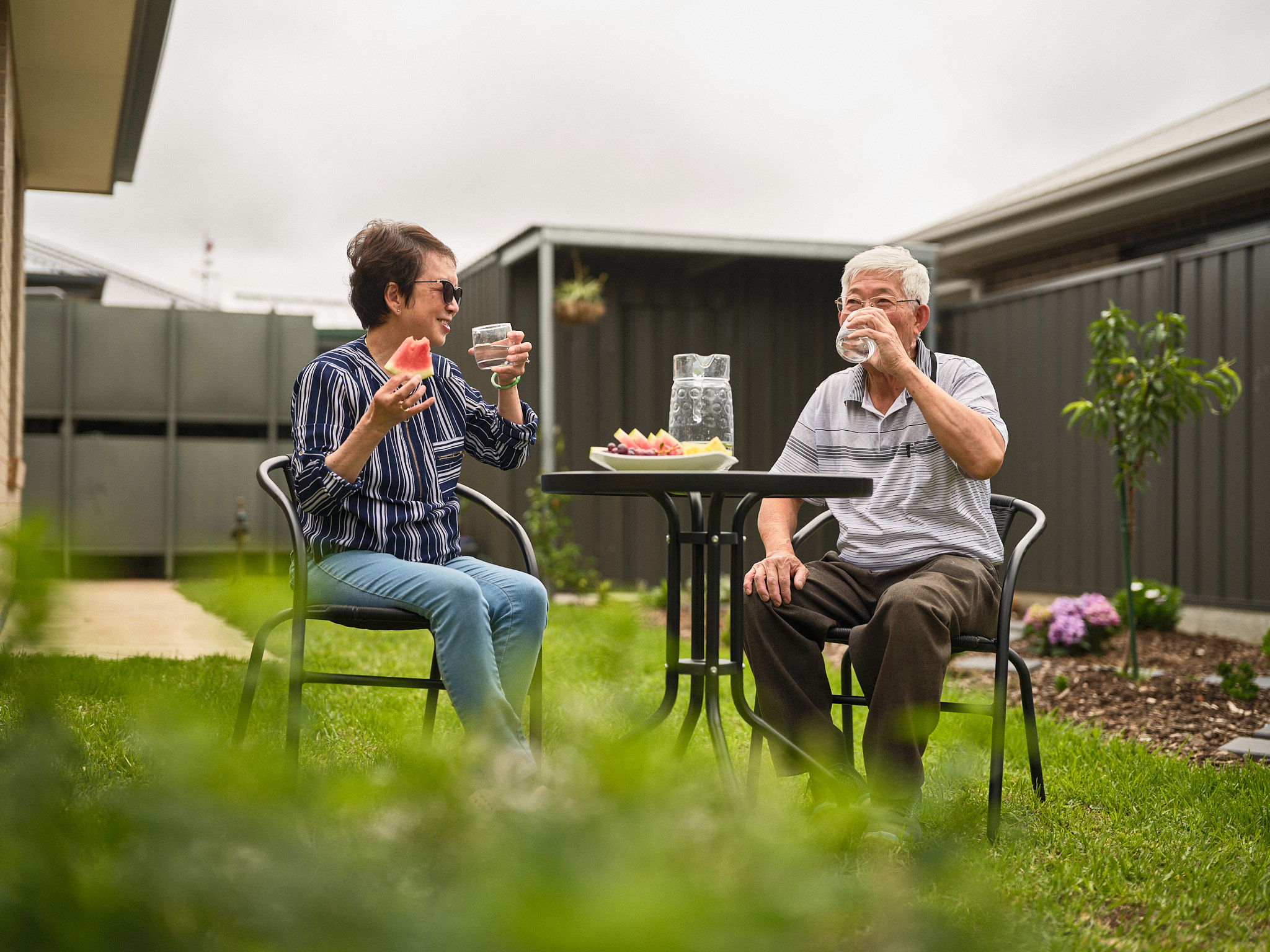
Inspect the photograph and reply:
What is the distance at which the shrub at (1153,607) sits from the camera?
217 inches

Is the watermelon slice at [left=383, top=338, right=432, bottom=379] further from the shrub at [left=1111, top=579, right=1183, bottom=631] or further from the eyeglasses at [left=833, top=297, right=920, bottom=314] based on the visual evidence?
the shrub at [left=1111, top=579, right=1183, bottom=631]

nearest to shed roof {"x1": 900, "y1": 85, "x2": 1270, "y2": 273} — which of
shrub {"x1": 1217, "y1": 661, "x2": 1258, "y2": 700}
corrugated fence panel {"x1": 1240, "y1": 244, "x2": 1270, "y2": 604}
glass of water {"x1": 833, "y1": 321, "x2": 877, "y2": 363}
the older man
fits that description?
corrugated fence panel {"x1": 1240, "y1": 244, "x2": 1270, "y2": 604}

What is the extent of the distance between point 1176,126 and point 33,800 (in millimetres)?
10327

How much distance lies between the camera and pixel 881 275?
2.55 m

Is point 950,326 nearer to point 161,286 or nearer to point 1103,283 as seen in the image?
point 1103,283

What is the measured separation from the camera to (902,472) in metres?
2.49

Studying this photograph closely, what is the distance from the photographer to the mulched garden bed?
3441mm

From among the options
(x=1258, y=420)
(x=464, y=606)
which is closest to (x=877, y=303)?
(x=464, y=606)

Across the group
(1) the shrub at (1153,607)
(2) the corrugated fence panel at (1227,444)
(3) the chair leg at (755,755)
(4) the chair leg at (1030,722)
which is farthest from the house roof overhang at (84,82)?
(2) the corrugated fence panel at (1227,444)

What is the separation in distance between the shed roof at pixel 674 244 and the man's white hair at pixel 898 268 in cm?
470

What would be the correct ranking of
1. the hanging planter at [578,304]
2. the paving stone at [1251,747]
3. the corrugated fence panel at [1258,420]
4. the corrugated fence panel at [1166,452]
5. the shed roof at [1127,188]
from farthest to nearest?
the hanging planter at [578,304]
the shed roof at [1127,188]
the corrugated fence panel at [1166,452]
the corrugated fence panel at [1258,420]
the paving stone at [1251,747]

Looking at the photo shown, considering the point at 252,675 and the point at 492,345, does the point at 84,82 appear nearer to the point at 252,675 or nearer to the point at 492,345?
the point at 492,345

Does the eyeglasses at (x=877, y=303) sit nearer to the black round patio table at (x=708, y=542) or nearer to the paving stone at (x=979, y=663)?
the black round patio table at (x=708, y=542)

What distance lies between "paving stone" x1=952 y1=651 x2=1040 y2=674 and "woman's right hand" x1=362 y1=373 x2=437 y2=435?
11.0 feet
